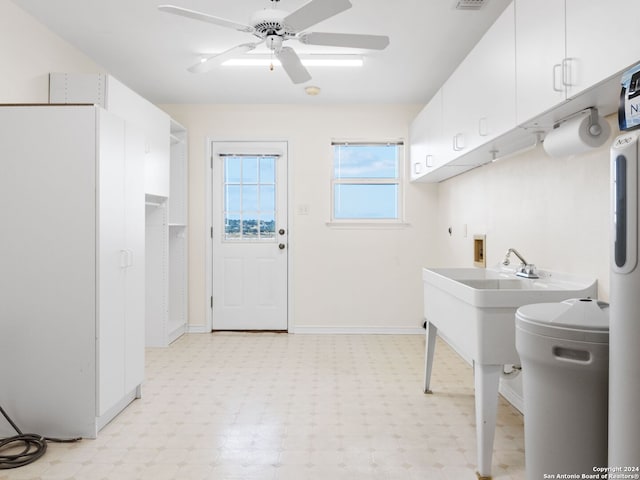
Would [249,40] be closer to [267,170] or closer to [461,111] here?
[461,111]

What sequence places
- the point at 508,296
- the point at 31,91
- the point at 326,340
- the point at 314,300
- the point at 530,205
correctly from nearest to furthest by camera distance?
the point at 508,296 → the point at 530,205 → the point at 31,91 → the point at 326,340 → the point at 314,300

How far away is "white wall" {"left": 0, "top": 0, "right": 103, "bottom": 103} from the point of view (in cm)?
262

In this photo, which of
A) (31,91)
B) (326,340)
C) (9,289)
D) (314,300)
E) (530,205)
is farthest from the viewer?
(314,300)

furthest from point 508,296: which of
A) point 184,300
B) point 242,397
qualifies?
point 184,300

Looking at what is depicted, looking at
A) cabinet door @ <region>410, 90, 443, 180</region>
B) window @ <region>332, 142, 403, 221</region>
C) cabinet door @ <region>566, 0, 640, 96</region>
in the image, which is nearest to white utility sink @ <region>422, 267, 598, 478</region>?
cabinet door @ <region>566, 0, 640, 96</region>

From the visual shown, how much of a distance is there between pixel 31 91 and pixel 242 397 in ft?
7.83

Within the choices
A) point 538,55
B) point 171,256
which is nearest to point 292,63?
point 538,55

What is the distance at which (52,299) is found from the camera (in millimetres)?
2244

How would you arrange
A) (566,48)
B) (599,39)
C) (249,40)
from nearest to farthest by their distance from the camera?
(599,39) < (566,48) < (249,40)

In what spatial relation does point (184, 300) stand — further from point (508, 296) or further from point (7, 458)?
point (508, 296)

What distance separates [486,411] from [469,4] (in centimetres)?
221

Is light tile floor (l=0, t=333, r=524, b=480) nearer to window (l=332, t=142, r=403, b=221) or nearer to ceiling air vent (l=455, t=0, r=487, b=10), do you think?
window (l=332, t=142, r=403, b=221)

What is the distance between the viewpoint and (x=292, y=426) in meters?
2.44

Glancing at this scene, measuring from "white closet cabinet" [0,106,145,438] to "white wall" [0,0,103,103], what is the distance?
1.96 ft
